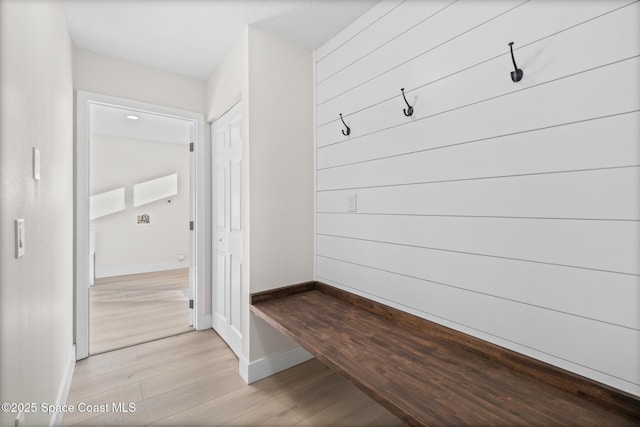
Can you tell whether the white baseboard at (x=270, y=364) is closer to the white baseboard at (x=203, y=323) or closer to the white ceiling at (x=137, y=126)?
the white baseboard at (x=203, y=323)

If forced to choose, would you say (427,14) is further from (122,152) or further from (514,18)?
(122,152)

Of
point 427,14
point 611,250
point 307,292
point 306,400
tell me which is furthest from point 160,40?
point 611,250

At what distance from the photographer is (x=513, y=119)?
123 centimetres

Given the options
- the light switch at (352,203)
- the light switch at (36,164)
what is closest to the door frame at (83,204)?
the light switch at (36,164)

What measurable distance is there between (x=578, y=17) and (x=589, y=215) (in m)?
0.72

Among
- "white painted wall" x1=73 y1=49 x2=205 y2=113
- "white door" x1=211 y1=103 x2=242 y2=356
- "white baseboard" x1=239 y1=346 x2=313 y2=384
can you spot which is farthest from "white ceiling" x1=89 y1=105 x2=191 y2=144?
"white baseboard" x1=239 y1=346 x2=313 y2=384

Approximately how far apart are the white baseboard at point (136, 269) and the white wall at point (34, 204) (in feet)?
12.3

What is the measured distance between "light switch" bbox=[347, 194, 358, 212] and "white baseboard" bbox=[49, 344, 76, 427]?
201 cm

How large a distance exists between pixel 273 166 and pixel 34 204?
1327 mm

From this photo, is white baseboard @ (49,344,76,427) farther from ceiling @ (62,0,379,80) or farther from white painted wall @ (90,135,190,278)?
white painted wall @ (90,135,190,278)

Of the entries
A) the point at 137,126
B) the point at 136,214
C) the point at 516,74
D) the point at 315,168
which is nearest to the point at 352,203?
the point at 315,168

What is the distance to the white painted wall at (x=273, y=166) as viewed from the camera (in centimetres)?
210

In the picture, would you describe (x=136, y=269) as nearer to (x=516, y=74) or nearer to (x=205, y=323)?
(x=205, y=323)

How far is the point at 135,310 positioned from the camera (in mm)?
3475
